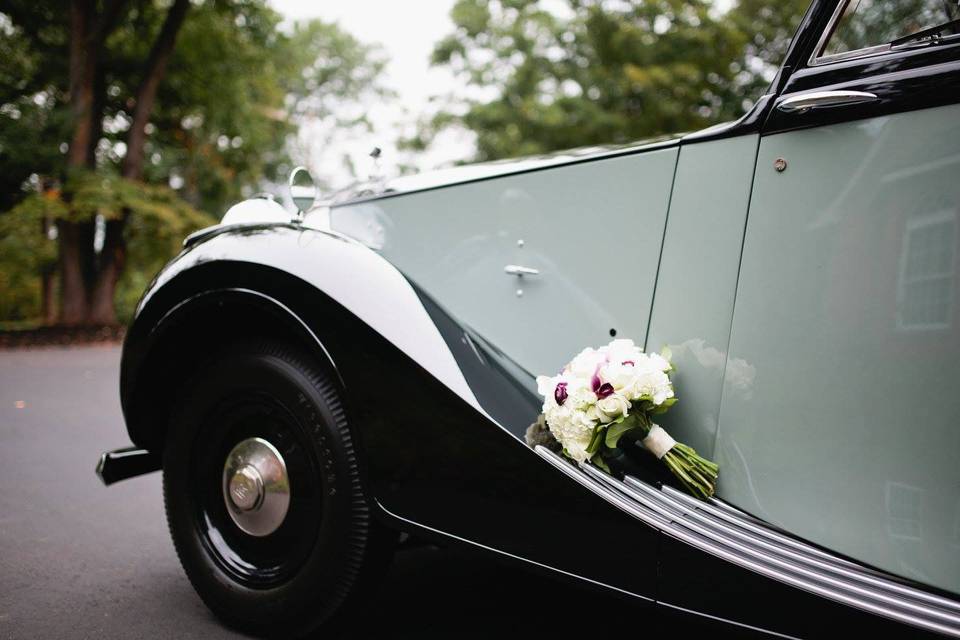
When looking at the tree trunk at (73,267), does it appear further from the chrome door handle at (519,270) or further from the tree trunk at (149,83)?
the chrome door handle at (519,270)

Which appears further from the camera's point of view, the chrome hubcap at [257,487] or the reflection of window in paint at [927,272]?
the chrome hubcap at [257,487]

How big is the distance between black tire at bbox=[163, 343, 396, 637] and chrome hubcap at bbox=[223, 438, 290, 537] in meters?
0.02

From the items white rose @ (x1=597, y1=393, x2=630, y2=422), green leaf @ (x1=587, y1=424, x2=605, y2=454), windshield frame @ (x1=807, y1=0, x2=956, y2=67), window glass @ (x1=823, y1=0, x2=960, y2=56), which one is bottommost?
green leaf @ (x1=587, y1=424, x2=605, y2=454)

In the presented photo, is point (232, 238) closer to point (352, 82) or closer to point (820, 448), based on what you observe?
point (820, 448)

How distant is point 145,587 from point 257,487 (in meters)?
0.87

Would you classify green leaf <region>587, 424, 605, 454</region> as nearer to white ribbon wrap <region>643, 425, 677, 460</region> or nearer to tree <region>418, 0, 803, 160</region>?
white ribbon wrap <region>643, 425, 677, 460</region>

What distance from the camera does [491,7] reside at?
18.0 m

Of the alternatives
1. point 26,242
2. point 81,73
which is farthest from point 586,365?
point 26,242

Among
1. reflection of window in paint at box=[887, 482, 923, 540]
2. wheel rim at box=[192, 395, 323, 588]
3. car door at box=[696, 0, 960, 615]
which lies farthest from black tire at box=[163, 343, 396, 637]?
reflection of window in paint at box=[887, 482, 923, 540]

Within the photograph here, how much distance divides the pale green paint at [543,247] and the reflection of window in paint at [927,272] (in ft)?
2.04

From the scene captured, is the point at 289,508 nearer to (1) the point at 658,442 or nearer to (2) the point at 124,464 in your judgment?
(2) the point at 124,464

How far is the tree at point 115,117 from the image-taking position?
12.5 m

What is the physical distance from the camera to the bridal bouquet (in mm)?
1662

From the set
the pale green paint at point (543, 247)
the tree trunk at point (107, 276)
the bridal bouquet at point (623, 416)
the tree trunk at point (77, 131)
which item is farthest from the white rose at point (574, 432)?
the tree trunk at point (107, 276)
